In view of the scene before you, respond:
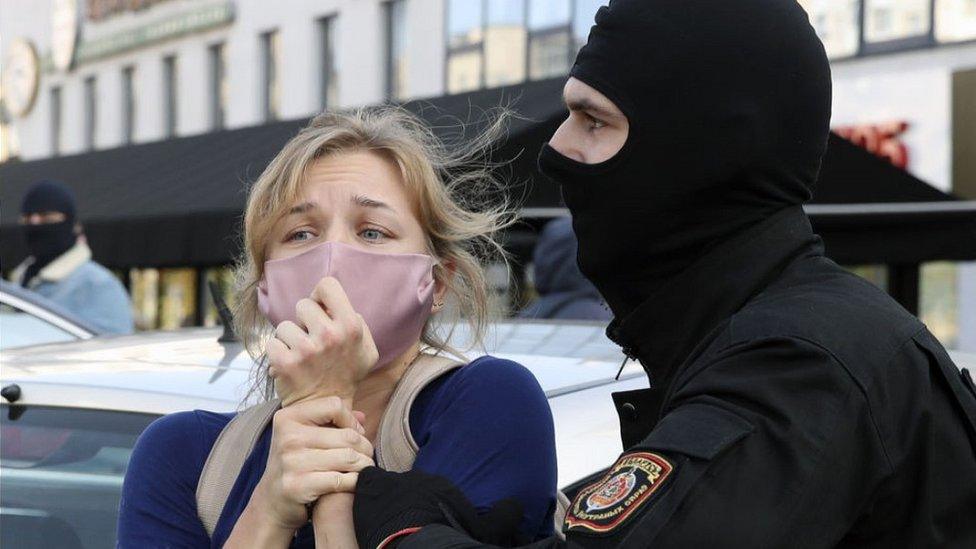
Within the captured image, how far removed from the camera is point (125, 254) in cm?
1512

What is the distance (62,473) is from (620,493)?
1709mm

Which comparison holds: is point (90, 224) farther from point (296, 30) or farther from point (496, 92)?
point (296, 30)

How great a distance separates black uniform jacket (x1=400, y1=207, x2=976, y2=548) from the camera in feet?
5.01

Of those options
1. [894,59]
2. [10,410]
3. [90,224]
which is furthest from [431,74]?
[10,410]

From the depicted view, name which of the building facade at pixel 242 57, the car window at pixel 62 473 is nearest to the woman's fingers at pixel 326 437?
the car window at pixel 62 473

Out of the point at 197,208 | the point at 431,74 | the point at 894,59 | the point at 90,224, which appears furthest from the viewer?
the point at 431,74

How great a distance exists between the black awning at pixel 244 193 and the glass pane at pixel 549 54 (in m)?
2.57

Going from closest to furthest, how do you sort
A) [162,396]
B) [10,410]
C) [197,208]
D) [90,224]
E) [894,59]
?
[162,396]
[10,410]
[197,208]
[894,59]
[90,224]

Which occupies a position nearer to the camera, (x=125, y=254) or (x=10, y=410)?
(x=10, y=410)

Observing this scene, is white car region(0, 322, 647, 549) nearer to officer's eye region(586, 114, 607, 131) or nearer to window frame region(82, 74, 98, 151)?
officer's eye region(586, 114, 607, 131)

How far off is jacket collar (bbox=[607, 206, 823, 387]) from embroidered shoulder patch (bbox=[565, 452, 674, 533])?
277mm

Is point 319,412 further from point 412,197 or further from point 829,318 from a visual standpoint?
point 829,318

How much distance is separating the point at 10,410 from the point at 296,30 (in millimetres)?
19808

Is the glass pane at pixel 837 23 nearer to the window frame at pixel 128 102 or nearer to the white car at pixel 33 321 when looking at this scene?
the white car at pixel 33 321
